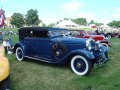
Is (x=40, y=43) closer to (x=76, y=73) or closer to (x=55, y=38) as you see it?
(x=55, y=38)

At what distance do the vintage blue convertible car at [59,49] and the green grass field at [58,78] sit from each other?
0.32 meters

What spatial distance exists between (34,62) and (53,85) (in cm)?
329

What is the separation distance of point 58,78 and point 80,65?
0.91m

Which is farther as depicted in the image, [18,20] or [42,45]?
[18,20]

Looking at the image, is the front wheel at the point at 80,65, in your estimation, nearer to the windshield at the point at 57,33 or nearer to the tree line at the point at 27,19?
the windshield at the point at 57,33

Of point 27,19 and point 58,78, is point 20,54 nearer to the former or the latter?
point 58,78

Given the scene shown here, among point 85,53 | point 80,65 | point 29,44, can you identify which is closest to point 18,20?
point 29,44

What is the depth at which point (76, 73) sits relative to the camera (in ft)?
25.3

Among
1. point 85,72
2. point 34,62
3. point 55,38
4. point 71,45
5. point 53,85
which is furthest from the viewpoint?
point 34,62

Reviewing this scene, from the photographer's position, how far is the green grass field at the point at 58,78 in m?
6.36

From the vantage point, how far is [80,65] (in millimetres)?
7648

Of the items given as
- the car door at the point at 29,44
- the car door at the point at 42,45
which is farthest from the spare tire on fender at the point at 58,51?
the car door at the point at 29,44

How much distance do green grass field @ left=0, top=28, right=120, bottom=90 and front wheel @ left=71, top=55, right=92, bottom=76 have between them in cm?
18

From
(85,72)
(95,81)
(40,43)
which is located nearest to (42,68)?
(40,43)
